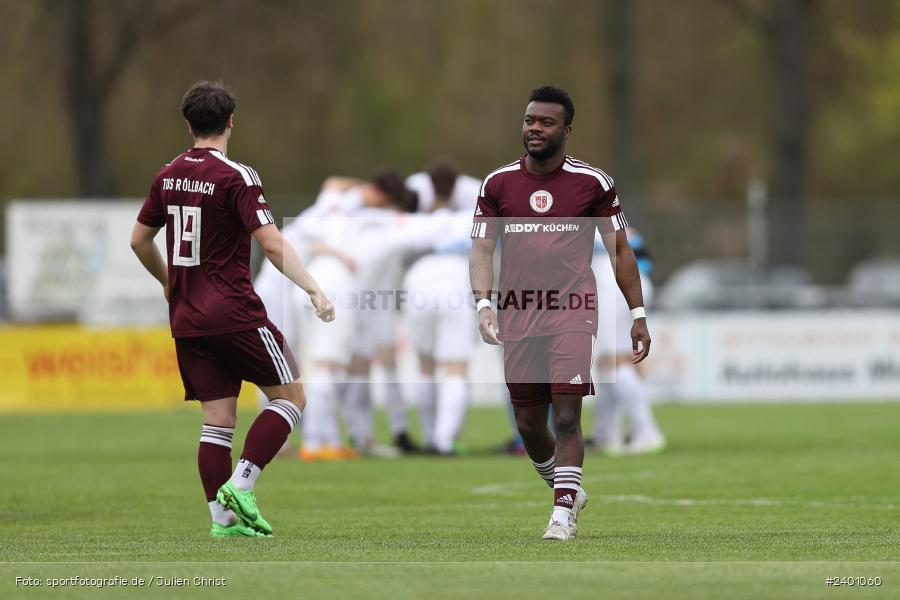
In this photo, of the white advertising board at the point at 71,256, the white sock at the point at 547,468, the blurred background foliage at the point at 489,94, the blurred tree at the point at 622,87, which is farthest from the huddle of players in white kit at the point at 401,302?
the blurred tree at the point at 622,87

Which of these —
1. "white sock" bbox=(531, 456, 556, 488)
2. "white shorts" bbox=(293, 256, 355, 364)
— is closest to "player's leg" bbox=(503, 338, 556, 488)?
"white sock" bbox=(531, 456, 556, 488)

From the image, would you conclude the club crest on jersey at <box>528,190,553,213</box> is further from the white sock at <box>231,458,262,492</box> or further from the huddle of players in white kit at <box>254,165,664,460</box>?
the huddle of players in white kit at <box>254,165,664,460</box>

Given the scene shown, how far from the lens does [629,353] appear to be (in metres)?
15.6

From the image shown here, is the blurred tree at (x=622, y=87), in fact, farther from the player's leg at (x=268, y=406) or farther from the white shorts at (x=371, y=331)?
the player's leg at (x=268, y=406)

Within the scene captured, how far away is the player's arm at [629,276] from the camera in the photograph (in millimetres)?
8688

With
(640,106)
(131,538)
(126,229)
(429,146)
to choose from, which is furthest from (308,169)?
(131,538)

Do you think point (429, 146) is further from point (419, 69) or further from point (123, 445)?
point (123, 445)

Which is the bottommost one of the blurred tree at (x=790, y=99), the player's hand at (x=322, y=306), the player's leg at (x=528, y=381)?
the player's leg at (x=528, y=381)

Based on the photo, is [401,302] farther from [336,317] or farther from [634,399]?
[634,399]

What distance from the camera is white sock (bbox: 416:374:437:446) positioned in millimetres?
15969

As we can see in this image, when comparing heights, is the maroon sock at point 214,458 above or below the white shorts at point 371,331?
below

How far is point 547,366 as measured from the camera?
8703mm

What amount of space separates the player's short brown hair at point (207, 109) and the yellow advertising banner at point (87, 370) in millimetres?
15761

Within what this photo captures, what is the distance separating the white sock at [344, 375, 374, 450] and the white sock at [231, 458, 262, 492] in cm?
705
